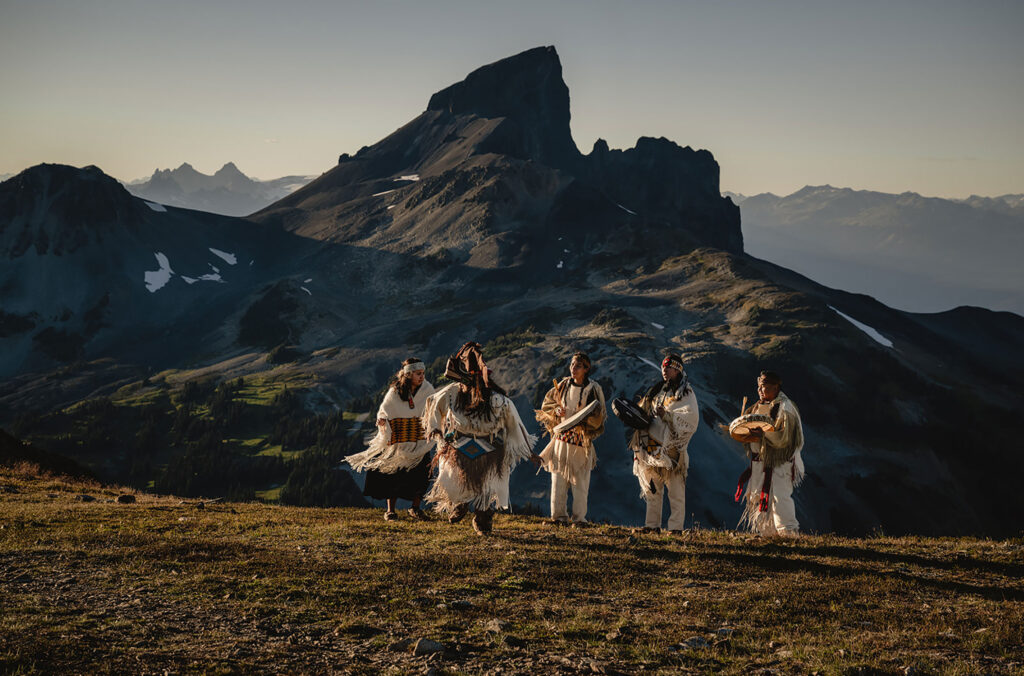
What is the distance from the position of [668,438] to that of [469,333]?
3770 inches

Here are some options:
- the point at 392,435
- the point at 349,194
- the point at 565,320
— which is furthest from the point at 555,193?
the point at 392,435

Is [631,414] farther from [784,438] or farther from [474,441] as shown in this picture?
[474,441]

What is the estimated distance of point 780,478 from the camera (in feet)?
41.6

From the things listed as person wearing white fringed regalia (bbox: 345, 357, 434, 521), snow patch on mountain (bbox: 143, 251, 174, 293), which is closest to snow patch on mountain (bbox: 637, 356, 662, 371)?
person wearing white fringed regalia (bbox: 345, 357, 434, 521)

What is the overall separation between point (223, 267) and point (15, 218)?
44.9m

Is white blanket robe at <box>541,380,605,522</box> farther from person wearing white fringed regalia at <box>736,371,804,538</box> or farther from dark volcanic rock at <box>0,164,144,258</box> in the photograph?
dark volcanic rock at <box>0,164,144,258</box>

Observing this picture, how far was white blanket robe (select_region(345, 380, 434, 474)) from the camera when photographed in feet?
46.6

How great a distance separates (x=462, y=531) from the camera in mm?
12773

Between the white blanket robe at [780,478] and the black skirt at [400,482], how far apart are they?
20.6 ft

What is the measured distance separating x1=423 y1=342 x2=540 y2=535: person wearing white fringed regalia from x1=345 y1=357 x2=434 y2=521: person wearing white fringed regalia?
3.84ft

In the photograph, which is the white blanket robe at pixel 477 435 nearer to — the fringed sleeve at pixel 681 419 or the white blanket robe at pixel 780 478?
the fringed sleeve at pixel 681 419

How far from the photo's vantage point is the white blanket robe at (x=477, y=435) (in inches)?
497

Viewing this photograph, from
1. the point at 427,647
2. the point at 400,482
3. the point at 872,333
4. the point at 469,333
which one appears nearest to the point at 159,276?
the point at 469,333

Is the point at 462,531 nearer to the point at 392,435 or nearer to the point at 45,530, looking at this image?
the point at 392,435
